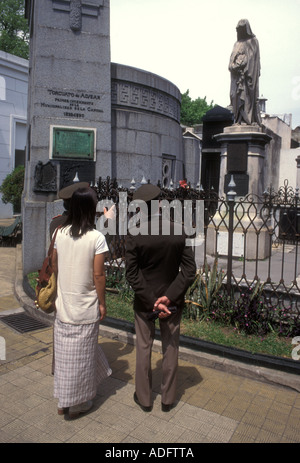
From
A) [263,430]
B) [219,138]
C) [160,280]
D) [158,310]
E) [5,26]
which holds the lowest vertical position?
[263,430]

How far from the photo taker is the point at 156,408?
3699 mm

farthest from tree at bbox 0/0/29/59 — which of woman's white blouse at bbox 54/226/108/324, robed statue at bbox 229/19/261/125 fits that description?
woman's white blouse at bbox 54/226/108/324

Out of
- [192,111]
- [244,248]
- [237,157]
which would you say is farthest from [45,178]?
[192,111]

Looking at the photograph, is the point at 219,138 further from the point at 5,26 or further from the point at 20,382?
the point at 5,26

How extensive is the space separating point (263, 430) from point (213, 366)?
120 cm

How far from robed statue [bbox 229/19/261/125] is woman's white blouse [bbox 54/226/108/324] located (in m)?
6.62

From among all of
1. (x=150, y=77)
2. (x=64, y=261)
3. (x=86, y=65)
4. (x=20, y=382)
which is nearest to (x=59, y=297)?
(x=64, y=261)

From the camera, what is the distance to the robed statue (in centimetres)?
873

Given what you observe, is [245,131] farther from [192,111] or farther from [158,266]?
[192,111]

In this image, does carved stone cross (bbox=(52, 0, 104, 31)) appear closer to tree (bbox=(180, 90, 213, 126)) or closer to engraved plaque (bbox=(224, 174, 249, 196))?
engraved plaque (bbox=(224, 174, 249, 196))

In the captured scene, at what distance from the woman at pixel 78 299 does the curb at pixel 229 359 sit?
163 cm

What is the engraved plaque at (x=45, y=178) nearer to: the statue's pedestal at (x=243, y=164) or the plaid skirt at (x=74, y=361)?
the statue's pedestal at (x=243, y=164)

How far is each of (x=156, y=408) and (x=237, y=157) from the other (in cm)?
636

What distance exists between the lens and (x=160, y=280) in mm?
3576
